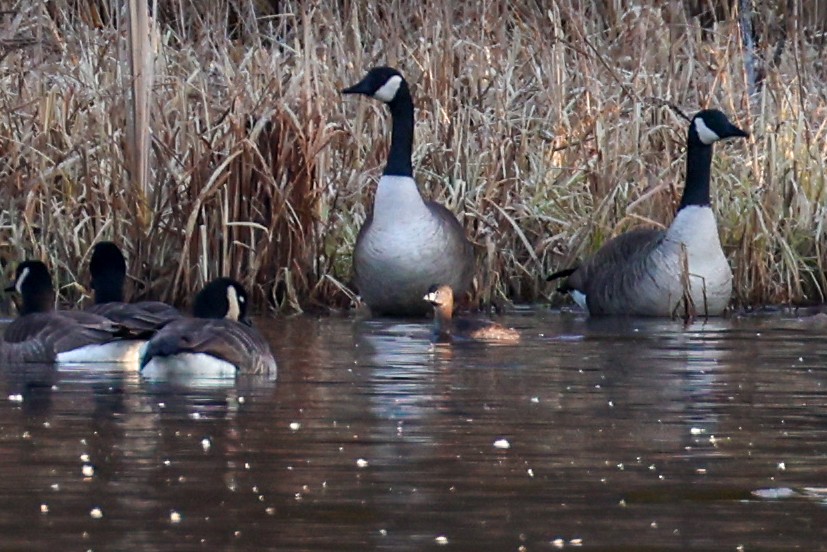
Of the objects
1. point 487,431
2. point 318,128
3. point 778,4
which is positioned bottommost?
point 487,431

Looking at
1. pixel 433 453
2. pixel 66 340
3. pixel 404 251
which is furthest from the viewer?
pixel 404 251

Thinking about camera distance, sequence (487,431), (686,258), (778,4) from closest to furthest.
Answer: (487,431) → (686,258) → (778,4)

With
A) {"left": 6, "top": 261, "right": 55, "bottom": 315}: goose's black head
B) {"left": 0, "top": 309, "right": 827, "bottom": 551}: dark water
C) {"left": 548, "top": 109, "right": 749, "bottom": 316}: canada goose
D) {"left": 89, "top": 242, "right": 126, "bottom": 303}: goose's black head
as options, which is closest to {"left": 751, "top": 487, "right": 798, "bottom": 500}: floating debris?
{"left": 0, "top": 309, "right": 827, "bottom": 551}: dark water

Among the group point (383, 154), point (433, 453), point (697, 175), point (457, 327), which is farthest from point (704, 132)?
point (433, 453)

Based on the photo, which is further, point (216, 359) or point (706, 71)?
point (706, 71)

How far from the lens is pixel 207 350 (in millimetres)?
9391

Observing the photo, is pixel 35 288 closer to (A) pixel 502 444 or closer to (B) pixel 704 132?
(A) pixel 502 444

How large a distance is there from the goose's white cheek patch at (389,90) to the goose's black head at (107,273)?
8.97ft

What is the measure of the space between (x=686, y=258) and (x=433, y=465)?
6.31m

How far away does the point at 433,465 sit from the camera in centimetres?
677

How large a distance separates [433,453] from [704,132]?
6.84m

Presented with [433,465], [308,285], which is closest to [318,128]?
[308,285]

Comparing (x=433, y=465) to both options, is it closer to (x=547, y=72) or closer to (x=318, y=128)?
(x=318, y=128)

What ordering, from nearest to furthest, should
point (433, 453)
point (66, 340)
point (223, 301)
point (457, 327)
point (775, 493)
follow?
point (775, 493) → point (433, 453) → point (66, 340) → point (223, 301) → point (457, 327)
